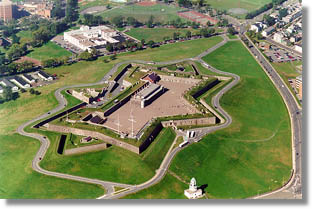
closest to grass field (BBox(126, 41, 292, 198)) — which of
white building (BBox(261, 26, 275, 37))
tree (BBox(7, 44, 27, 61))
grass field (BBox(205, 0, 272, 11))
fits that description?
white building (BBox(261, 26, 275, 37))

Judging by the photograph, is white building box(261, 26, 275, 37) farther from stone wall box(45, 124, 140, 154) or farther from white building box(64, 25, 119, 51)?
stone wall box(45, 124, 140, 154)

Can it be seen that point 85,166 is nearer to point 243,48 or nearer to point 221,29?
point 243,48

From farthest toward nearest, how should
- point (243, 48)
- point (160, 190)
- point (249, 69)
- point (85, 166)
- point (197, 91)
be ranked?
point (243, 48) → point (249, 69) → point (197, 91) → point (85, 166) → point (160, 190)

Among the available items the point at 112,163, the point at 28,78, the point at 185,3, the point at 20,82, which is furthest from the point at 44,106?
the point at 185,3

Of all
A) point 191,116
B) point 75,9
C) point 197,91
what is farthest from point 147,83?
point 75,9

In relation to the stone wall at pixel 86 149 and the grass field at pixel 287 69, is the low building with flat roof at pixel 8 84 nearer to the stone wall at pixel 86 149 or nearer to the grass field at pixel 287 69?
the stone wall at pixel 86 149

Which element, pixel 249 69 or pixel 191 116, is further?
pixel 249 69

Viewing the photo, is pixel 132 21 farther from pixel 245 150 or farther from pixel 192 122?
pixel 245 150
